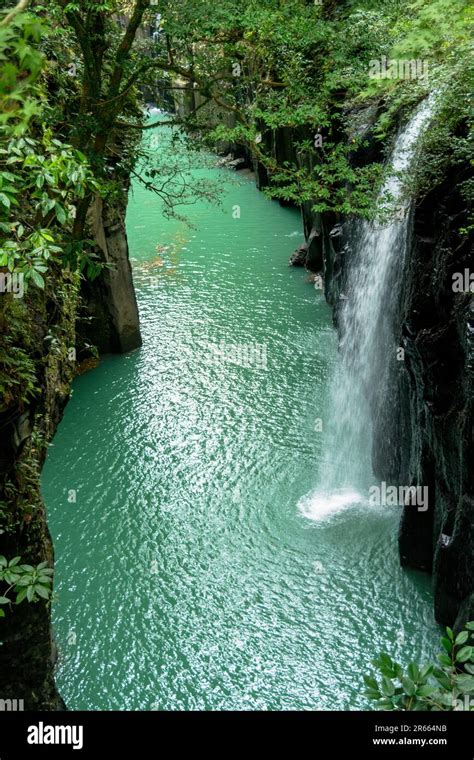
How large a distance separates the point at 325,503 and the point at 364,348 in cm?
319

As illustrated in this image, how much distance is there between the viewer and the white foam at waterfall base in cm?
1035

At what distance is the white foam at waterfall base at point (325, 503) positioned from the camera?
1035 cm

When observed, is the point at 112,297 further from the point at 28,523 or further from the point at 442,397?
the point at 28,523

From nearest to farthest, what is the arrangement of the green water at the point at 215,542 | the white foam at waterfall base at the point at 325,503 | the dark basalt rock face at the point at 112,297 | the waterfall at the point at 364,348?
the green water at the point at 215,542, the white foam at waterfall base at the point at 325,503, the waterfall at the point at 364,348, the dark basalt rock face at the point at 112,297

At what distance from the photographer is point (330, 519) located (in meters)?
10.2

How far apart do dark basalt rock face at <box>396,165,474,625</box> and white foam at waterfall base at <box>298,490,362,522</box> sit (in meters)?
2.03

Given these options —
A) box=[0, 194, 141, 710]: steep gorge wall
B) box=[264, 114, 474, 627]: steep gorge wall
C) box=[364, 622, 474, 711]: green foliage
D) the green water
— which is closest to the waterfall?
the green water

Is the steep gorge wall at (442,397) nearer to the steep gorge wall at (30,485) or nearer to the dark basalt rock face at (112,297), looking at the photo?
the steep gorge wall at (30,485)

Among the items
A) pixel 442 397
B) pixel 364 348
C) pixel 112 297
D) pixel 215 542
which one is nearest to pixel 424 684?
pixel 442 397

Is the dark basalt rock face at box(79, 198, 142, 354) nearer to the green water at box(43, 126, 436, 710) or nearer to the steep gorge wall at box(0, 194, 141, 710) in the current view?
the green water at box(43, 126, 436, 710)

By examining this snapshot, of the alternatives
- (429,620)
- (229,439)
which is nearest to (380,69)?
(229,439)

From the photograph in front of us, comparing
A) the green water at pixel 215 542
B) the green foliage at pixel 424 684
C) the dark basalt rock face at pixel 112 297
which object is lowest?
the green water at pixel 215 542

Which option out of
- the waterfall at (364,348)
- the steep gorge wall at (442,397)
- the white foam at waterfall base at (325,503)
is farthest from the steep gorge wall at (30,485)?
the waterfall at (364,348)
